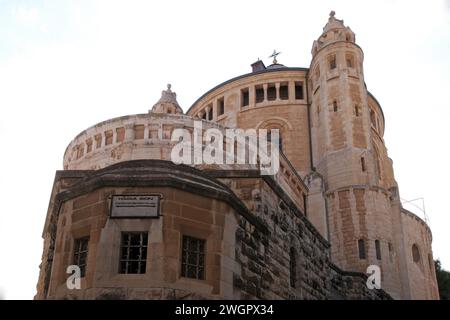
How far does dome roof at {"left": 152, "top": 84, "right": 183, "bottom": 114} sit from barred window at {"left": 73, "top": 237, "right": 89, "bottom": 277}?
92.6 ft

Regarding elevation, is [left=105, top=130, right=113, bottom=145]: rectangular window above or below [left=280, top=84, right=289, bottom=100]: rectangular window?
below

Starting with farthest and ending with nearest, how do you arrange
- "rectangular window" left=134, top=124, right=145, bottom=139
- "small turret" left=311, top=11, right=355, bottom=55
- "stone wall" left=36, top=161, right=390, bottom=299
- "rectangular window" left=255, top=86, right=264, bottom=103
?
"rectangular window" left=255, top=86, right=264, bottom=103
"small turret" left=311, top=11, right=355, bottom=55
"rectangular window" left=134, top=124, right=145, bottom=139
"stone wall" left=36, top=161, right=390, bottom=299

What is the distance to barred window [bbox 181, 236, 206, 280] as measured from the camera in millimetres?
9899

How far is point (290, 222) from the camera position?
46.8 ft

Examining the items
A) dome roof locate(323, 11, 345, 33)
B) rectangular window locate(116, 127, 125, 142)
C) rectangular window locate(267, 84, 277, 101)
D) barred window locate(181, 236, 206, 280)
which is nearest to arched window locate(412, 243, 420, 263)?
rectangular window locate(267, 84, 277, 101)

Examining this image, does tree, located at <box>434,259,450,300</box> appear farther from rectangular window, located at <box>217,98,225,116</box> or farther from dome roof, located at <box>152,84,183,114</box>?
dome roof, located at <box>152,84,183,114</box>

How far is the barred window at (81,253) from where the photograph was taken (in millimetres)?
10062

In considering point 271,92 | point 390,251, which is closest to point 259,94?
point 271,92

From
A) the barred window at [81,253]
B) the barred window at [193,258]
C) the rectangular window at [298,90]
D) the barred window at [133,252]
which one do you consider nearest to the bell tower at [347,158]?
the rectangular window at [298,90]

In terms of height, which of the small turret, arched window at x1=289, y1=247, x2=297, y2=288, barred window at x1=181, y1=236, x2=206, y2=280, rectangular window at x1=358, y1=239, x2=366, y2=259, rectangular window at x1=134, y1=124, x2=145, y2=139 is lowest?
barred window at x1=181, y1=236, x2=206, y2=280

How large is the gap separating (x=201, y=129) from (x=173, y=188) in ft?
37.7

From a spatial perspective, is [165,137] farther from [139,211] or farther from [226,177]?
[139,211]

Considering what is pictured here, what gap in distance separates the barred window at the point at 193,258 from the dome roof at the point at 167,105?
2852cm
